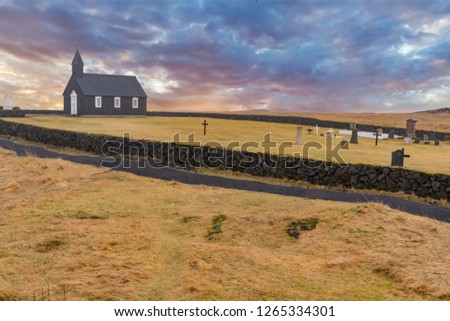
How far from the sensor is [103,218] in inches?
460

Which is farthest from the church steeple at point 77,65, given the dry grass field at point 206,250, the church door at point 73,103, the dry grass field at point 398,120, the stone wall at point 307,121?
the dry grass field at point 398,120

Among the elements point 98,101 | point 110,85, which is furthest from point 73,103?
point 110,85

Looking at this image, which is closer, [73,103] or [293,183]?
[293,183]

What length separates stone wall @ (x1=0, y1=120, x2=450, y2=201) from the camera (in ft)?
55.7

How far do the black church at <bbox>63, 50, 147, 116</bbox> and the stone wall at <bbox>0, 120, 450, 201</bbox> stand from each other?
27.0 m

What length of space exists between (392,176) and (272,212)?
793 cm

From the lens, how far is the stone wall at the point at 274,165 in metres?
17.0

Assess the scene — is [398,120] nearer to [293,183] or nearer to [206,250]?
[293,183]

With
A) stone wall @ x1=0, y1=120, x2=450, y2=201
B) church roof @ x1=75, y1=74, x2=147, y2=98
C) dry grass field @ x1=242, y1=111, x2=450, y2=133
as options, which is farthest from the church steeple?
dry grass field @ x1=242, y1=111, x2=450, y2=133

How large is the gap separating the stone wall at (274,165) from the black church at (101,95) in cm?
2702

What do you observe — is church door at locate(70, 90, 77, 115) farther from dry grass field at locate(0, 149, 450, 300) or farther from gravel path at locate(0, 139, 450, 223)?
dry grass field at locate(0, 149, 450, 300)

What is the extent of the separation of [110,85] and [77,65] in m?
5.44

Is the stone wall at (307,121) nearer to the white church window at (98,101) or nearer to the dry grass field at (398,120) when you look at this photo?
the dry grass field at (398,120)

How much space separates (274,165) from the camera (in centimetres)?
2070
